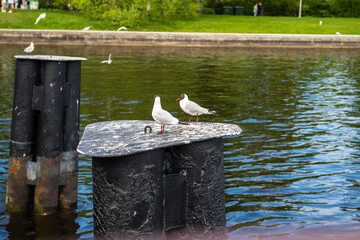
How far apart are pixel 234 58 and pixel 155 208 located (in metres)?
28.2

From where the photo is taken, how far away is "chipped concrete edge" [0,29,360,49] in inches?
1519

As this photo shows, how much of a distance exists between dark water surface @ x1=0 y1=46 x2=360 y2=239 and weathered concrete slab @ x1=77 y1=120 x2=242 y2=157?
1992 millimetres

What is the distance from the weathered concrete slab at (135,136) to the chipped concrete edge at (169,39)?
3241 centimetres

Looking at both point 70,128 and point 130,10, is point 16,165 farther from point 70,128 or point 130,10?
point 130,10

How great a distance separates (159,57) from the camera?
33.2m

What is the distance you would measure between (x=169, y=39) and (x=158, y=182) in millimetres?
34686

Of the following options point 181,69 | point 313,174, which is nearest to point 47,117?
point 313,174

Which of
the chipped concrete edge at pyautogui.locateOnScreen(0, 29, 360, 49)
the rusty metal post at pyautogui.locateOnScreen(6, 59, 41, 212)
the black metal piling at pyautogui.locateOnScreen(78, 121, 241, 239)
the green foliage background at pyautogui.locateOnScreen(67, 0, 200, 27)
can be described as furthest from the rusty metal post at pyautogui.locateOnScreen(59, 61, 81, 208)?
the green foliage background at pyautogui.locateOnScreen(67, 0, 200, 27)

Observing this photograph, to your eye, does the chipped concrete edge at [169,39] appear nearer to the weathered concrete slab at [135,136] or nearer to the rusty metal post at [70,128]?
the rusty metal post at [70,128]

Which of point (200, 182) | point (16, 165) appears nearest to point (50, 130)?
point (16, 165)

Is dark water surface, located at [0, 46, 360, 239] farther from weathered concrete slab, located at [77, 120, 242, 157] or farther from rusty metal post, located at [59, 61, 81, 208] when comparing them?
weathered concrete slab, located at [77, 120, 242, 157]

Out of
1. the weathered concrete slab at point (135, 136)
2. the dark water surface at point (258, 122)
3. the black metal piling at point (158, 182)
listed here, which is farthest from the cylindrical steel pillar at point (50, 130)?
the black metal piling at point (158, 182)

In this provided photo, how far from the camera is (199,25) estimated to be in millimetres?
47312

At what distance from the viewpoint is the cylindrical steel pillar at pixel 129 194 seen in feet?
19.6
